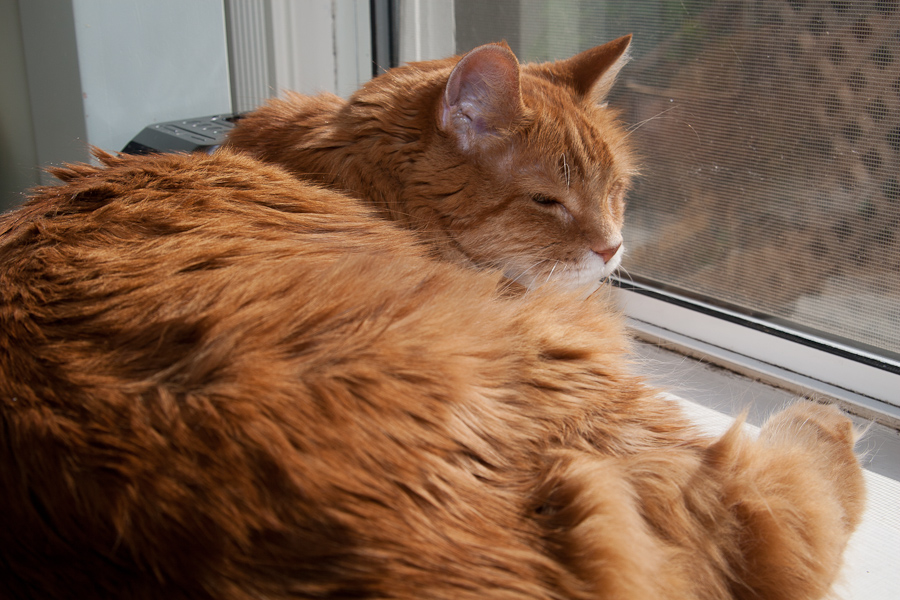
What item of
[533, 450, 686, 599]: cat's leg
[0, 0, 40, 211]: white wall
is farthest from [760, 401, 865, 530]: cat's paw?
[0, 0, 40, 211]: white wall

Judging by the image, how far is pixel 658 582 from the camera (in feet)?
2.51

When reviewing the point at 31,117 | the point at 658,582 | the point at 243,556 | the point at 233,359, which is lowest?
the point at 658,582

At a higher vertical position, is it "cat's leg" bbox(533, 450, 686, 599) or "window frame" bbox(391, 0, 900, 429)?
"cat's leg" bbox(533, 450, 686, 599)

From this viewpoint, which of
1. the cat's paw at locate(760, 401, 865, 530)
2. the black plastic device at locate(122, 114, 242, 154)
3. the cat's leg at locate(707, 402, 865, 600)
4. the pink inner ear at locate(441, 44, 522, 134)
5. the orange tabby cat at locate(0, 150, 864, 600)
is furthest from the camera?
the black plastic device at locate(122, 114, 242, 154)

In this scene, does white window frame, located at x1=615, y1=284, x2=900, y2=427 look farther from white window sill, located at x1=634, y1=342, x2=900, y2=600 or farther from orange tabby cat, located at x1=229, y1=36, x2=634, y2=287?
orange tabby cat, located at x1=229, y1=36, x2=634, y2=287

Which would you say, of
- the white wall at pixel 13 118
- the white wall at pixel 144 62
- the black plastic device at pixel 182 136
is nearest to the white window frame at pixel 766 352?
the black plastic device at pixel 182 136

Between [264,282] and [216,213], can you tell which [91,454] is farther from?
[216,213]

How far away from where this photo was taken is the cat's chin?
1398 mm

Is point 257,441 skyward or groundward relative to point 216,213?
groundward

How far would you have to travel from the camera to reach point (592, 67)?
147 cm

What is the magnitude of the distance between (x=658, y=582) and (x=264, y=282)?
61cm

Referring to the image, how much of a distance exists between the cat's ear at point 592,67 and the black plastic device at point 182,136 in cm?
83

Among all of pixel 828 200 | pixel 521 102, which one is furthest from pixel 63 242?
pixel 828 200

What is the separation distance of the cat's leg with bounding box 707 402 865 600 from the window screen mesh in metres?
0.56
